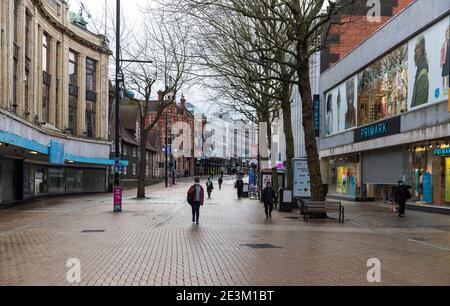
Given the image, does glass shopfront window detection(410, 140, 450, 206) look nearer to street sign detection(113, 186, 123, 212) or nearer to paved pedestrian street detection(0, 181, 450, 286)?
paved pedestrian street detection(0, 181, 450, 286)

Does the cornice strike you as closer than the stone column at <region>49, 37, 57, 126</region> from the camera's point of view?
Yes

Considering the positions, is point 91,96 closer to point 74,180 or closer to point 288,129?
point 74,180

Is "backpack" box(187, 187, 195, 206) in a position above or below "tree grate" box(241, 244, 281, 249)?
above

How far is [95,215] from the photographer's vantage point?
74.9 ft

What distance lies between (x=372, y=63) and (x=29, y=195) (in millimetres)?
22352

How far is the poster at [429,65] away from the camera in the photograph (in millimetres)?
23344

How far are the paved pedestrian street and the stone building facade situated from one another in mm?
6356

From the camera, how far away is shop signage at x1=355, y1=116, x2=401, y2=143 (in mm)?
28547

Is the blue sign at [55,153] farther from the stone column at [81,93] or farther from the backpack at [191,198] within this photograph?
the backpack at [191,198]

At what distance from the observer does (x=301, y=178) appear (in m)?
27.1

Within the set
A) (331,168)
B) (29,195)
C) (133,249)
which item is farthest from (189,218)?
(331,168)

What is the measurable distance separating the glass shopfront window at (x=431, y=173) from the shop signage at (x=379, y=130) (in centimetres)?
163

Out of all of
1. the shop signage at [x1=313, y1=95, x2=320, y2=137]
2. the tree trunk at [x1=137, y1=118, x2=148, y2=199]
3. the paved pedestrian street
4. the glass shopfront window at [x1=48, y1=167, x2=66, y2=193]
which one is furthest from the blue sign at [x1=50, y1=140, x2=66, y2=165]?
the shop signage at [x1=313, y1=95, x2=320, y2=137]

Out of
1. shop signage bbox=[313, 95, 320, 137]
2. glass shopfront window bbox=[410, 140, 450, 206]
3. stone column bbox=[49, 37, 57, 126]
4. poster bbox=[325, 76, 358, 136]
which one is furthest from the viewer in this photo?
shop signage bbox=[313, 95, 320, 137]
